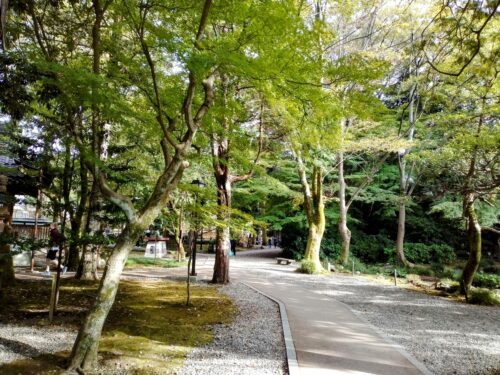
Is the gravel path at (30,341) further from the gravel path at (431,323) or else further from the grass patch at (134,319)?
the gravel path at (431,323)

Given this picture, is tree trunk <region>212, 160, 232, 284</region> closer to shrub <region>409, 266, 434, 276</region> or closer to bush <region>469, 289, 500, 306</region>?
bush <region>469, 289, 500, 306</region>

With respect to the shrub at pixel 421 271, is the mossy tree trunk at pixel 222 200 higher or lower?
higher

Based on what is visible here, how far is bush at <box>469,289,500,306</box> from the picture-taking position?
10742mm

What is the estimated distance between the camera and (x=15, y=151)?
881cm

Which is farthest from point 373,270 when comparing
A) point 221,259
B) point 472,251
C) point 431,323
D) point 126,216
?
point 126,216

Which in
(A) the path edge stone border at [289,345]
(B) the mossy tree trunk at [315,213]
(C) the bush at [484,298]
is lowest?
(A) the path edge stone border at [289,345]

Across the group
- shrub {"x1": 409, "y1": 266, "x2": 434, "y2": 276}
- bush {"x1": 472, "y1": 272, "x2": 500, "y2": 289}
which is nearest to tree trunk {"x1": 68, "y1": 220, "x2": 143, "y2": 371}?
bush {"x1": 472, "y1": 272, "x2": 500, "y2": 289}

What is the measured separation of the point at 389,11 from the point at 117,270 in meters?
16.9

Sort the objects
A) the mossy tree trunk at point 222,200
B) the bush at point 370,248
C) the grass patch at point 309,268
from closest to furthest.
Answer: the mossy tree trunk at point 222,200
the grass patch at point 309,268
the bush at point 370,248

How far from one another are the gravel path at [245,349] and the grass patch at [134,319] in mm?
242

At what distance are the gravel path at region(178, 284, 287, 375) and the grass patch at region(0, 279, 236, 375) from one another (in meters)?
0.24

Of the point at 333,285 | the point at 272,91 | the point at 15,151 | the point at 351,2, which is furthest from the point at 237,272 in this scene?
the point at 351,2

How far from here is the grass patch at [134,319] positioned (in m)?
4.84

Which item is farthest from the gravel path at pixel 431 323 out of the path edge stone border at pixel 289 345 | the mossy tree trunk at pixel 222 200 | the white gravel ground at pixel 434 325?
the mossy tree trunk at pixel 222 200
